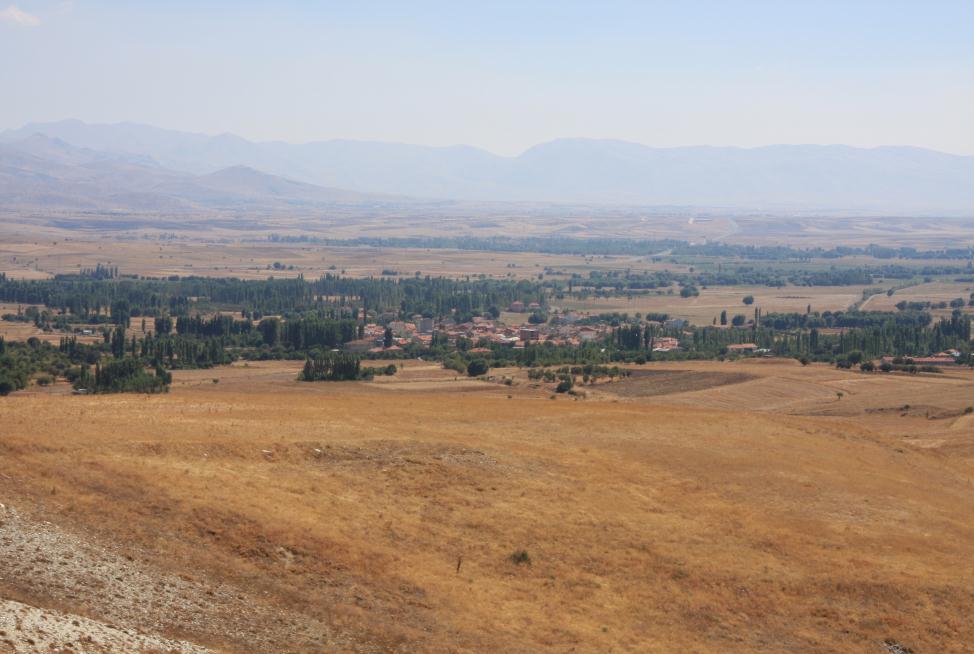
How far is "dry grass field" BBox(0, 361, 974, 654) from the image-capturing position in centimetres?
1652

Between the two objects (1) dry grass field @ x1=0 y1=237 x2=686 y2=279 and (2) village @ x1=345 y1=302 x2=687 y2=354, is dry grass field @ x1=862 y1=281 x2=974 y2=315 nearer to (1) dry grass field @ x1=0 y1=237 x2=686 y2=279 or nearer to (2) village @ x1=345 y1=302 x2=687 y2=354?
(2) village @ x1=345 y1=302 x2=687 y2=354

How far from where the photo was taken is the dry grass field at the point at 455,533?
16.5 meters

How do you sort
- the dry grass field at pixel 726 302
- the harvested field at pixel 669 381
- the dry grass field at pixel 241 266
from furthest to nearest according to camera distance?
the dry grass field at pixel 241 266 < the dry grass field at pixel 726 302 < the harvested field at pixel 669 381

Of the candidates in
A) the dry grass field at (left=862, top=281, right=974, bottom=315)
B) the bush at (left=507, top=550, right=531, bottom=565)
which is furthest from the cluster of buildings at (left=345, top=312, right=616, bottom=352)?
the bush at (left=507, top=550, right=531, bottom=565)

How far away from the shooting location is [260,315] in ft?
372

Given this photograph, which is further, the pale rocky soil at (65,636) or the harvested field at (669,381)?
the harvested field at (669,381)

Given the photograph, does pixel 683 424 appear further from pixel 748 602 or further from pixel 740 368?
pixel 740 368

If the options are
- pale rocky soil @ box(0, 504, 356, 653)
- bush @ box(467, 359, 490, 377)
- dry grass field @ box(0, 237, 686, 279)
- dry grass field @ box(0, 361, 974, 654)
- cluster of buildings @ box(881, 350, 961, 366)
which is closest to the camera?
pale rocky soil @ box(0, 504, 356, 653)

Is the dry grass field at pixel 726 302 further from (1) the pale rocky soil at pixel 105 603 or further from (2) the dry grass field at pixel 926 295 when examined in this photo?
(1) the pale rocky soil at pixel 105 603

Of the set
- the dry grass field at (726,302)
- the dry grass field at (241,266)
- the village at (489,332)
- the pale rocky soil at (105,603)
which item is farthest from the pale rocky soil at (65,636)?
the dry grass field at (241,266)

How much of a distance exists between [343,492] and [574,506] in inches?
209

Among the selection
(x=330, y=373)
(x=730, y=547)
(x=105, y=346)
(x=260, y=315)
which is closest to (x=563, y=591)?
(x=730, y=547)

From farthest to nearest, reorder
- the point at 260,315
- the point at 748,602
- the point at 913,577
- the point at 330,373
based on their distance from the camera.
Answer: the point at 260,315
the point at 330,373
the point at 913,577
the point at 748,602

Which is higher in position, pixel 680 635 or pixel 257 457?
pixel 257 457
